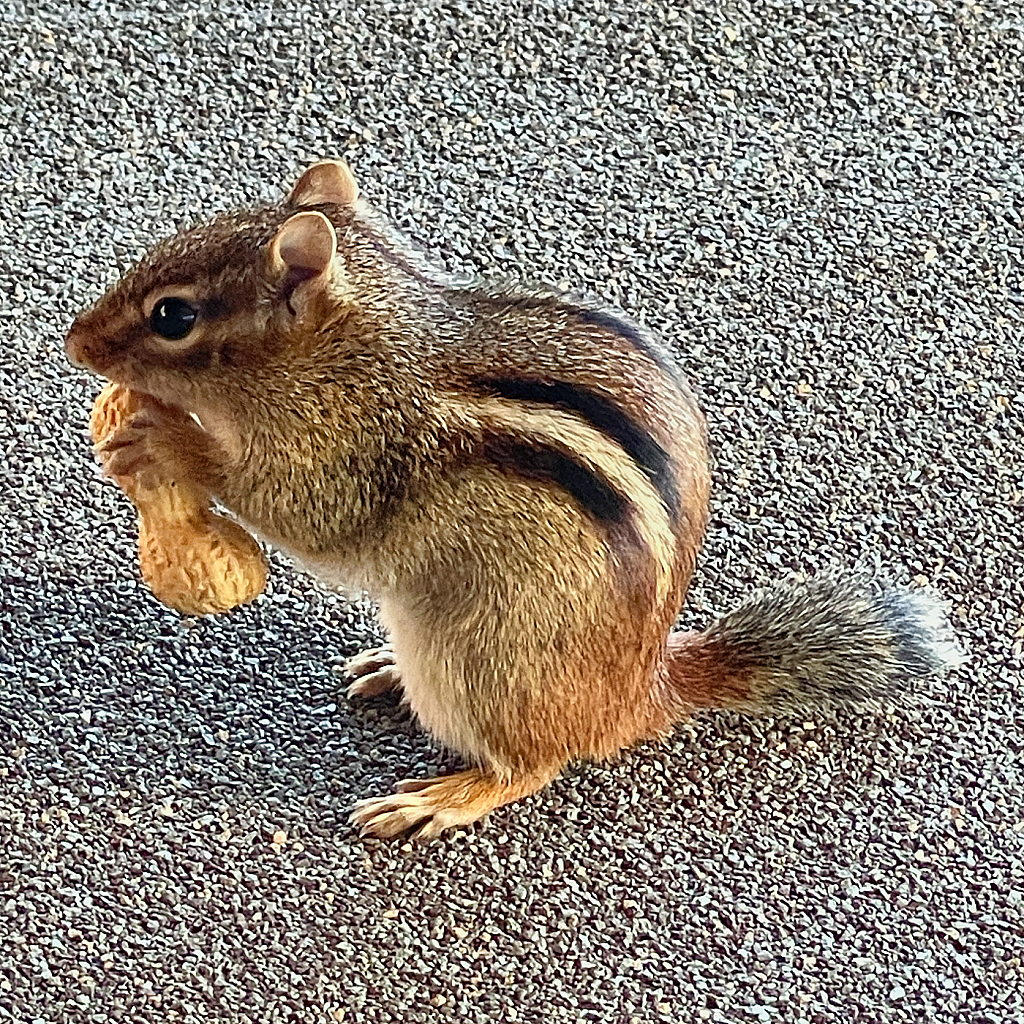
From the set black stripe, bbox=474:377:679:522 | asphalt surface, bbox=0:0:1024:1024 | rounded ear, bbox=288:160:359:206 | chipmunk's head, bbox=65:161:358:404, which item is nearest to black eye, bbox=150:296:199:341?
chipmunk's head, bbox=65:161:358:404

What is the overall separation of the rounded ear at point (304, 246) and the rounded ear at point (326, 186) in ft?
0.23

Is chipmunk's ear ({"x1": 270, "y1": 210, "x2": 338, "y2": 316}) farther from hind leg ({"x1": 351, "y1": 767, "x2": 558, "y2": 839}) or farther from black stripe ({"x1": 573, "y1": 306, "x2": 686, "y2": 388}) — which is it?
hind leg ({"x1": 351, "y1": 767, "x2": 558, "y2": 839})

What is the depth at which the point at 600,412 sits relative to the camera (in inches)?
52.4

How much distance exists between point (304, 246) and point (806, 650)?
→ 60cm

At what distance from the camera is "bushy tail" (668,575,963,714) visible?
5.03ft

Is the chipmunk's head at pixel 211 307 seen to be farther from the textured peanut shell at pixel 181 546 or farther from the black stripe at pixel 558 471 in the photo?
the black stripe at pixel 558 471

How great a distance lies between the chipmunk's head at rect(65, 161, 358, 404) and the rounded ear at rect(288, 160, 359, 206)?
0.03m

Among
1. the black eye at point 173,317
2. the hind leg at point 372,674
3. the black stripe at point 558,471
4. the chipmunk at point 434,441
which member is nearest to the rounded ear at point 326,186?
the chipmunk at point 434,441

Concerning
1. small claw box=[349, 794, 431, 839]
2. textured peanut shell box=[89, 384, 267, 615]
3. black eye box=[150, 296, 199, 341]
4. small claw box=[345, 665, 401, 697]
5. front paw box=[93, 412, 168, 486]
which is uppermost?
black eye box=[150, 296, 199, 341]

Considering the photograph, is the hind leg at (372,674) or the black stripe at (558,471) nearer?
the black stripe at (558,471)

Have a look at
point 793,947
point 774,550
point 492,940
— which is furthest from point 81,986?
point 774,550

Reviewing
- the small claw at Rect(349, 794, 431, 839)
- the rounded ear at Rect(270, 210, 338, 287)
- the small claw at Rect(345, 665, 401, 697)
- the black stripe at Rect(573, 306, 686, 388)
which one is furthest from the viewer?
the small claw at Rect(345, 665, 401, 697)

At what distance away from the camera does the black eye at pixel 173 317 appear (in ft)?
4.41

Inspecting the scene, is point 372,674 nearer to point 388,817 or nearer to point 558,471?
point 388,817
